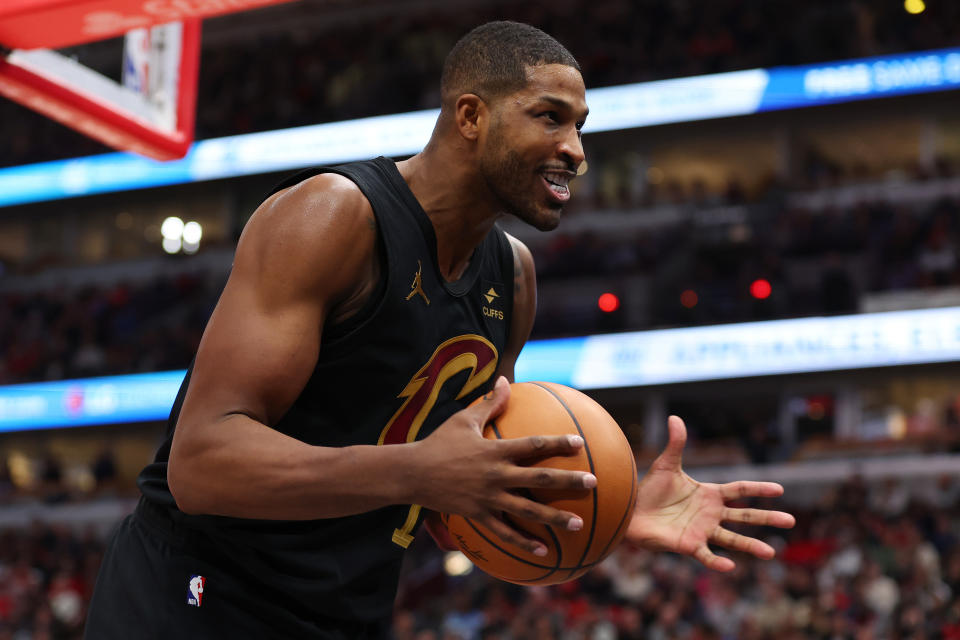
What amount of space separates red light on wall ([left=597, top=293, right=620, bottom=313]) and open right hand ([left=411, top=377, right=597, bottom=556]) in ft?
48.6

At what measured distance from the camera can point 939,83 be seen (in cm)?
1593

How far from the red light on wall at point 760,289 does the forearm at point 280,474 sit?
13911 millimetres

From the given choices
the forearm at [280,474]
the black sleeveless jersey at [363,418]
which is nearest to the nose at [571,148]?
the black sleeveless jersey at [363,418]

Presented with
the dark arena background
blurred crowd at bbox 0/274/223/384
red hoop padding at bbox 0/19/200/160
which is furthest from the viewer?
blurred crowd at bbox 0/274/223/384

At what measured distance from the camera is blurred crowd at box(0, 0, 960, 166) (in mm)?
16812

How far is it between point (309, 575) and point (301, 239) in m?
0.72

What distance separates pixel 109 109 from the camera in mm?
4398

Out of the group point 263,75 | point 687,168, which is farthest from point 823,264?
point 263,75

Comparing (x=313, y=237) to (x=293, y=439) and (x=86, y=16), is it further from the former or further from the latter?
(x=86, y=16)

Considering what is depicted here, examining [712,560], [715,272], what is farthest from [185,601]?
[715,272]

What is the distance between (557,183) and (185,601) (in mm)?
1201

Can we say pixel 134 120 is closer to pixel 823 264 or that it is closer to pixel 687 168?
pixel 823 264

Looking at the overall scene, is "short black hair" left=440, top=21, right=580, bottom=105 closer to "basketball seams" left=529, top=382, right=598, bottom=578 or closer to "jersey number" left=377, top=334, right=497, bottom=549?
"jersey number" left=377, top=334, right=497, bottom=549

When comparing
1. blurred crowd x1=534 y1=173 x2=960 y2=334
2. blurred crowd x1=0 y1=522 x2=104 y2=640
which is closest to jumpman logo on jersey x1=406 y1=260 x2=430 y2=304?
blurred crowd x1=0 y1=522 x2=104 y2=640
